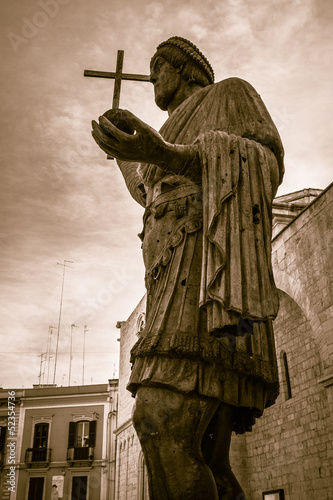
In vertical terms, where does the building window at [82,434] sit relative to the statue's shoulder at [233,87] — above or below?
above

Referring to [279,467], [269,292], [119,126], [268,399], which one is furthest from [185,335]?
[279,467]

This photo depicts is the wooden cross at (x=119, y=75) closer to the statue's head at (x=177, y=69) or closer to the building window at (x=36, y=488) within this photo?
the statue's head at (x=177, y=69)

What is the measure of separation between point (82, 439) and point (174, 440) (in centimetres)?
3256

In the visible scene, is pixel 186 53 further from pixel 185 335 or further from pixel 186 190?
pixel 185 335

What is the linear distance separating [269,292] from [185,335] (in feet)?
1.14

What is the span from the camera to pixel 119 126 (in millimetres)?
1957

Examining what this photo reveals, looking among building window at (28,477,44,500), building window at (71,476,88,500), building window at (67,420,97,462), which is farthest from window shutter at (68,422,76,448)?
building window at (28,477,44,500)

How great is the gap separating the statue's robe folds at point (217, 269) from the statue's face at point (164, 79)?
0.48 meters

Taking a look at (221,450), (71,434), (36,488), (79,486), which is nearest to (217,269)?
(221,450)

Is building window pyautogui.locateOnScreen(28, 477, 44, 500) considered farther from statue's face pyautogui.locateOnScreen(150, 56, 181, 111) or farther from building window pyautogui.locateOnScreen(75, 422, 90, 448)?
statue's face pyautogui.locateOnScreen(150, 56, 181, 111)

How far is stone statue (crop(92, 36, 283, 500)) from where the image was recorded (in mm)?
1710

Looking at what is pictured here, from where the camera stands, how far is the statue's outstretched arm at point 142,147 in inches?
74.3

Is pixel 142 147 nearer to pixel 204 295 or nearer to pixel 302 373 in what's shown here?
pixel 204 295

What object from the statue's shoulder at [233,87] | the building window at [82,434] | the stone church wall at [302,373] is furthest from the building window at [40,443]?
the statue's shoulder at [233,87]
